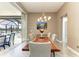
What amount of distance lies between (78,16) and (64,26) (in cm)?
229

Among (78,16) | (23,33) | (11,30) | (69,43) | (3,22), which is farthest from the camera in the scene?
(69,43)

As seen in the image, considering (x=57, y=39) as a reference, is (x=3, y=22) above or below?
above

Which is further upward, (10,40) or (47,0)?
(47,0)

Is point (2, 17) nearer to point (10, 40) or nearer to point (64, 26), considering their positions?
point (10, 40)

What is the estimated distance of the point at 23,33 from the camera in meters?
4.02

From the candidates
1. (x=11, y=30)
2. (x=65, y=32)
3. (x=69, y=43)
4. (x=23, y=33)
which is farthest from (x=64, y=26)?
(x=11, y=30)

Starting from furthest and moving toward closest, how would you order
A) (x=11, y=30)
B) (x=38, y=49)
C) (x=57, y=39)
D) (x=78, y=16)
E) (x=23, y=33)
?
1. (x=57, y=39)
2. (x=78, y=16)
3. (x=23, y=33)
4. (x=11, y=30)
5. (x=38, y=49)

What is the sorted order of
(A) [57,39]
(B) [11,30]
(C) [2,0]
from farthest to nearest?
(A) [57,39] → (B) [11,30] → (C) [2,0]

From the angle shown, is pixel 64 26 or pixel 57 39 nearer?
pixel 57 39

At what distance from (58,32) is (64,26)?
5.18 ft

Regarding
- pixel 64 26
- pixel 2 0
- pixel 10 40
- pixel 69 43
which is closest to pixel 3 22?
pixel 2 0

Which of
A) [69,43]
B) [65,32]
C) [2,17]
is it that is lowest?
[69,43]

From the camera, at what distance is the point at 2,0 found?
5.90 ft

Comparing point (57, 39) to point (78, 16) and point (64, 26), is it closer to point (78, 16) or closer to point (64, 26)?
point (78, 16)
